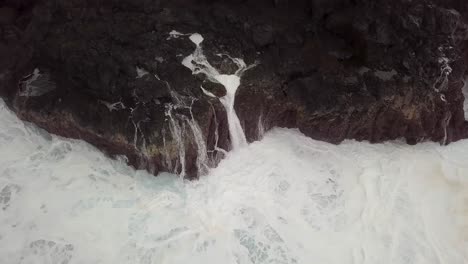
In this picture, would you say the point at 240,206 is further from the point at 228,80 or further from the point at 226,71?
the point at 226,71

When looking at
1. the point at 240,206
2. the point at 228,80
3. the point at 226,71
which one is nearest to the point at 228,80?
the point at 228,80

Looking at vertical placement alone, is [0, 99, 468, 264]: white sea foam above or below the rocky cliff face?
below

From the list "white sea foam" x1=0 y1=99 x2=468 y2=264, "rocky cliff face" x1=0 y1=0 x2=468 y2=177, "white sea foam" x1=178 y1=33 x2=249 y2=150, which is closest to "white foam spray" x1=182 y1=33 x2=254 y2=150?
"white sea foam" x1=178 y1=33 x2=249 y2=150

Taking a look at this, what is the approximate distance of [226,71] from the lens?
27.0 feet

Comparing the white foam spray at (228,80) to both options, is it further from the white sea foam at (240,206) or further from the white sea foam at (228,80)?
the white sea foam at (240,206)

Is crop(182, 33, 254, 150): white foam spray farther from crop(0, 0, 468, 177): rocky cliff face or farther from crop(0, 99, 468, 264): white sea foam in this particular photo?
crop(0, 99, 468, 264): white sea foam

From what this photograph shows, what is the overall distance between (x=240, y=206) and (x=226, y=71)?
2591 mm

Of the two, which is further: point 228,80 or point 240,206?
point 228,80

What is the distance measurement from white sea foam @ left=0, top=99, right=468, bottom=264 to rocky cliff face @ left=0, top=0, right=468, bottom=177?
430 mm

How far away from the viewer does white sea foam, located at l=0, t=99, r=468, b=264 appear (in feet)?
23.3

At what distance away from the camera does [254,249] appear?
23.6 ft

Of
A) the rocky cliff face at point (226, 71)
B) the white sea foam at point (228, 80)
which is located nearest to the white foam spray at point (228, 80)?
the white sea foam at point (228, 80)

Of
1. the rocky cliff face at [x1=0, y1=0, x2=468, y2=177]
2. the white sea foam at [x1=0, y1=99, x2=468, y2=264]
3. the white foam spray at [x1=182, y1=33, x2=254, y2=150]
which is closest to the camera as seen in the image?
the white sea foam at [x1=0, y1=99, x2=468, y2=264]

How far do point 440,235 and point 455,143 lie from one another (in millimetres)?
2258
